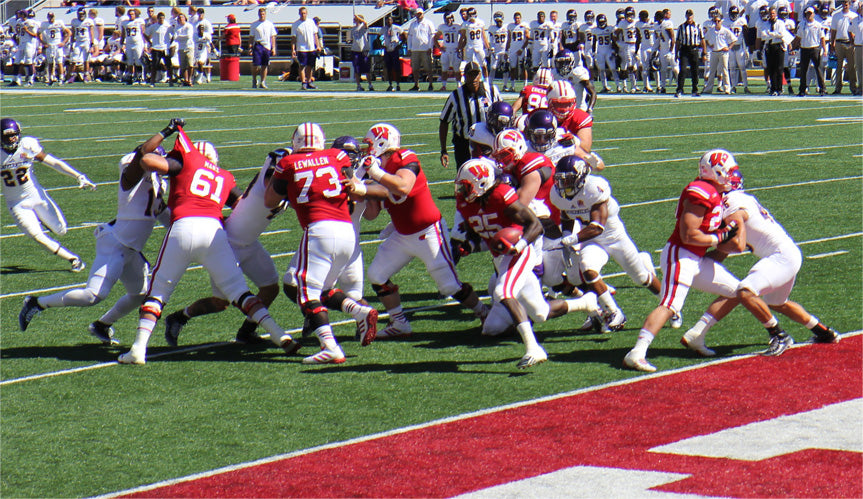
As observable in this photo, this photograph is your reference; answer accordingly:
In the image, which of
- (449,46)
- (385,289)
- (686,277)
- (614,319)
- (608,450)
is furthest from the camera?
(449,46)

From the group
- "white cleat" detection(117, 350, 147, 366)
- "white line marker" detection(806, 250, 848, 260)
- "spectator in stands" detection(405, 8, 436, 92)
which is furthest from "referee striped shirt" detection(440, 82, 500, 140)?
"spectator in stands" detection(405, 8, 436, 92)

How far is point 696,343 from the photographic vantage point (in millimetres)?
7961

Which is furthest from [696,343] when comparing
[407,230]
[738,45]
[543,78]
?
[738,45]

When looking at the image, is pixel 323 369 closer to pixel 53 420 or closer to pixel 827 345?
pixel 53 420

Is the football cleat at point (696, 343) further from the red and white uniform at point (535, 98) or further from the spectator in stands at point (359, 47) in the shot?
the spectator in stands at point (359, 47)

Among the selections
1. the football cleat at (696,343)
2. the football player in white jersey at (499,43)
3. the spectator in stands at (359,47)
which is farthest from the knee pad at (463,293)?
the football player in white jersey at (499,43)

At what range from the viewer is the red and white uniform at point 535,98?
10.8 meters

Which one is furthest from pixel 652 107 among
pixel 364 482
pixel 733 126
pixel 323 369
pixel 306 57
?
pixel 364 482

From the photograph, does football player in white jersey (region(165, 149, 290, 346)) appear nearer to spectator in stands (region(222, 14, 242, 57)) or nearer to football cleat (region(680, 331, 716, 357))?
football cleat (region(680, 331, 716, 357))

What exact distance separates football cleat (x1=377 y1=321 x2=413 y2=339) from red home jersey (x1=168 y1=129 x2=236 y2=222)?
1.49 metres

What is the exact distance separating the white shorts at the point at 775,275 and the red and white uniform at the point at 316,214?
104 inches

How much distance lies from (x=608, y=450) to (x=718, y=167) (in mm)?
2366

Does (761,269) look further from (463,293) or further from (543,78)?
(543,78)

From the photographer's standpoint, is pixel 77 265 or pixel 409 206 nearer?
pixel 409 206
